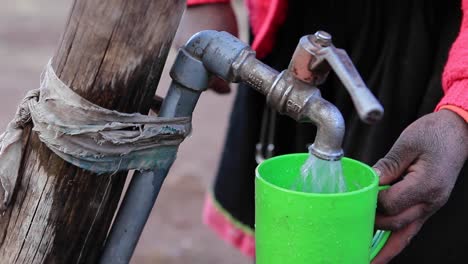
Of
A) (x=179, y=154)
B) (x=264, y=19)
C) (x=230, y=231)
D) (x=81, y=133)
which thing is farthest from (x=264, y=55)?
(x=179, y=154)

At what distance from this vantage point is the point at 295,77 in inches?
37.1

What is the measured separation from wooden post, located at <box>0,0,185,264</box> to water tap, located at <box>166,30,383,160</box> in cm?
5

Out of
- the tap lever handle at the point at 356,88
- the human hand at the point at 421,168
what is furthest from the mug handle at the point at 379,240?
the tap lever handle at the point at 356,88

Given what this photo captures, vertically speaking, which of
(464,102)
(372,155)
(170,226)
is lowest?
(170,226)

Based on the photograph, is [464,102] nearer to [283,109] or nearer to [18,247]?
[283,109]

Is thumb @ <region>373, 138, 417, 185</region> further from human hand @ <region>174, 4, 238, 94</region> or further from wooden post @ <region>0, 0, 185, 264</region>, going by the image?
human hand @ <region>174, 4, 238, 94</region>

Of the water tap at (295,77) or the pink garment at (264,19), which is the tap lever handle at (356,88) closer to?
the water tap at (295,77)

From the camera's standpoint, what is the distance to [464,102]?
106cm

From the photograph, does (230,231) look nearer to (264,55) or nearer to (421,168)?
Result: (264,55)

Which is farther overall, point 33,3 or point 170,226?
point 33,3

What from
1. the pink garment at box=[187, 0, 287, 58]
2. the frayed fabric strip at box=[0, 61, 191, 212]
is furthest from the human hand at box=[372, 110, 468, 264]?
the pink garment at box=[187, 0, 287, 58]

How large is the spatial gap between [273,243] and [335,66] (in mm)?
225

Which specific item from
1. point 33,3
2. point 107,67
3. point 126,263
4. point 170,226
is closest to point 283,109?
point 107,67

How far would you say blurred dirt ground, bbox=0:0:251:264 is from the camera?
2.85 metres
